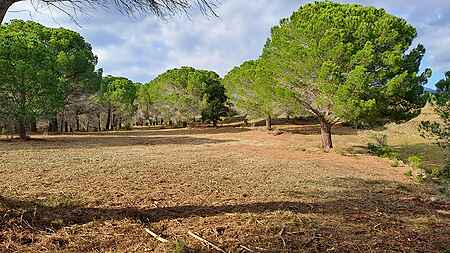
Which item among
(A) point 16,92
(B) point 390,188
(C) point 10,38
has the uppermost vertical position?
(C) point 10,38

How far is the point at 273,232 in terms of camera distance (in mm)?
4141

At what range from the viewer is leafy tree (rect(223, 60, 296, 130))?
57.0ft

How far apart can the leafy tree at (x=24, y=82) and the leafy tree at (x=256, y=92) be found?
939cm

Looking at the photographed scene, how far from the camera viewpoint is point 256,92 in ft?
72.5

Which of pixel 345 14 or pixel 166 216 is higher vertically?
pixel 345 14

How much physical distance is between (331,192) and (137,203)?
10.9 ft

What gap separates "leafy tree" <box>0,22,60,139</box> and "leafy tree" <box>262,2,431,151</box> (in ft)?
32.7

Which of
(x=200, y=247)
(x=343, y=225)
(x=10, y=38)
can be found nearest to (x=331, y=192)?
(x=343, y=225)

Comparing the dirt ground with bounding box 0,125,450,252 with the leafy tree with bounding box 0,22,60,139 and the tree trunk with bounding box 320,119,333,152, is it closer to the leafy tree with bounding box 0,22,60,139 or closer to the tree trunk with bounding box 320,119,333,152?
the tree trunk with bounding box 320,119,333,152

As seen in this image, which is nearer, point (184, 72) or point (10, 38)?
point (10, 38)

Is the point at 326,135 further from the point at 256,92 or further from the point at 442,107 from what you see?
the point at 442,107

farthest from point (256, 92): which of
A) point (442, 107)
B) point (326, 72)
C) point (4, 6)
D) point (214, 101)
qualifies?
point (214, 101)

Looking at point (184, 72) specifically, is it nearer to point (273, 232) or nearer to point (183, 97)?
point (183, 97)

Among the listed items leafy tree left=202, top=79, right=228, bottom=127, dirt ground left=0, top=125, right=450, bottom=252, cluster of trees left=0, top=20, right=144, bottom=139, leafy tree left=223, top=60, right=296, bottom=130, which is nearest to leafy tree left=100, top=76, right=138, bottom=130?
cluster of trees left=0, top=20, right=144, bottom=139
